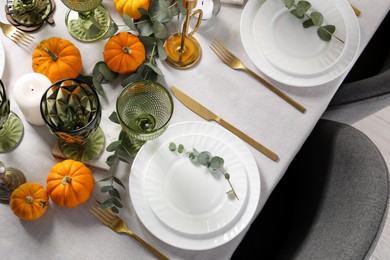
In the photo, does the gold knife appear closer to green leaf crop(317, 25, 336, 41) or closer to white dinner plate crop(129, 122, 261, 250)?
white dinner plate crop(129, 122, 261, 250)

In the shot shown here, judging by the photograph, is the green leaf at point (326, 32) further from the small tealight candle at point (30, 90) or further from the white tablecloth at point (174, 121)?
the small tealight candle at point (30, 90)

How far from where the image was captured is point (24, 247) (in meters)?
0.98

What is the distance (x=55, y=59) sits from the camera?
1002 millimetres

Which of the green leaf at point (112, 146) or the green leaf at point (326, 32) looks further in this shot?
the green leaf at point (326, 32)

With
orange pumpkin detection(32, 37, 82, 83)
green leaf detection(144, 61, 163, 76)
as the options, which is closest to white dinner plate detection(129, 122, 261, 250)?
green leaf detection(144, 61, 163, 76)

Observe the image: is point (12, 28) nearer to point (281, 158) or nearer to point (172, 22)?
point (172, 22)

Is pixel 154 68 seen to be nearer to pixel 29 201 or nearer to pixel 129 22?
pixel 129 22

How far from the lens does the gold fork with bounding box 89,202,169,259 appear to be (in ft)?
3.24

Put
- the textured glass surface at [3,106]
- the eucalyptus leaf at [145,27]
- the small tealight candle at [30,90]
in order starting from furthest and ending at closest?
1. the eucalyptus leaf at [145,27]
2. the small tealight candle at [30,90]
3. the textured glass surface at [3,106]

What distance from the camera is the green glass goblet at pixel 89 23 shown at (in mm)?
1089

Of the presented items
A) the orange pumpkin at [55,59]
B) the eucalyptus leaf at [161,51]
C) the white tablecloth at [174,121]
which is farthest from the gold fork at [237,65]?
the orange pumpkin at [55,59]

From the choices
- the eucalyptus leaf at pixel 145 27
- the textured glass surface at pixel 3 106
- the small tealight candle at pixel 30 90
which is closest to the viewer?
the textured glass surface at pixel 3 106

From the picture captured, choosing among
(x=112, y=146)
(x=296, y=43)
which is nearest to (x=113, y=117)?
(x=112, y=146)

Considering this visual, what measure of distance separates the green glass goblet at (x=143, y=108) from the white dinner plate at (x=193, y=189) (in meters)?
0.06
